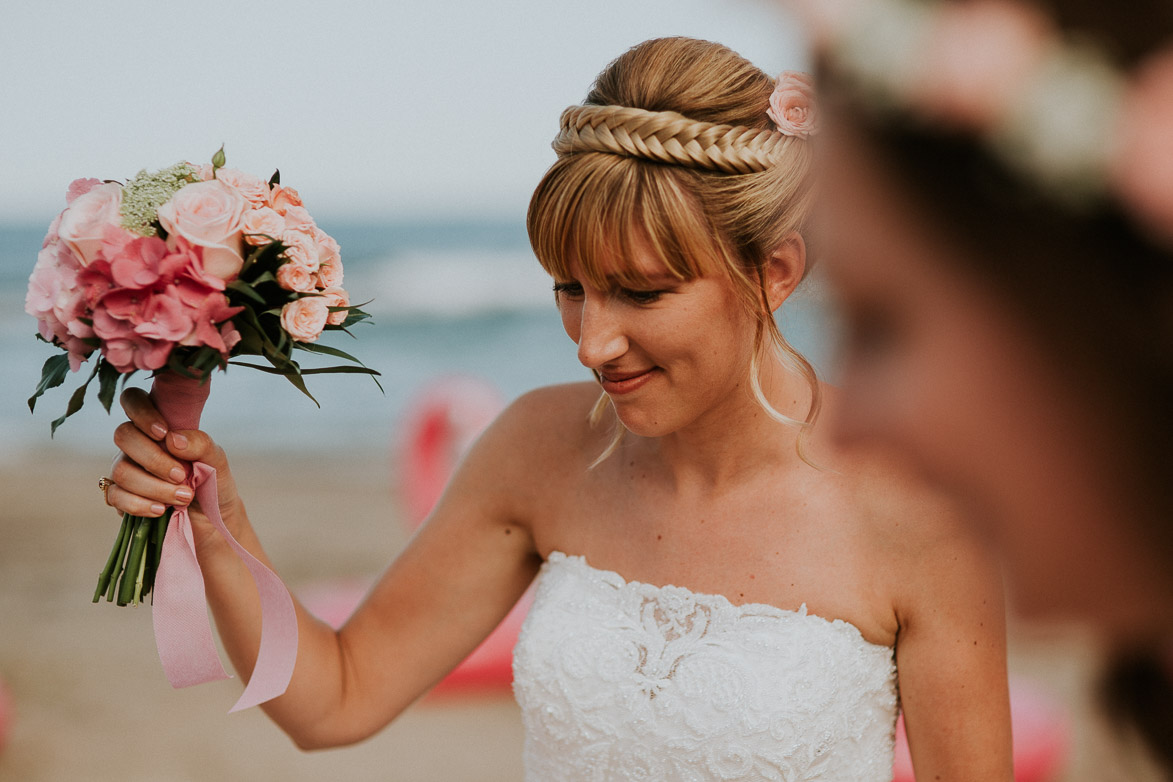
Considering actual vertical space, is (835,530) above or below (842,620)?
above

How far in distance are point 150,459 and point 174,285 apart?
397 millimetres

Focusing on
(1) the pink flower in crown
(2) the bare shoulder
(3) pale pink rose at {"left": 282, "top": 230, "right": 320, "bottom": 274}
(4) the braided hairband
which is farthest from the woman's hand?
(1) the pink flower in crown

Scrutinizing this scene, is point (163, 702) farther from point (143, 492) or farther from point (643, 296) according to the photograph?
point (643, 296)

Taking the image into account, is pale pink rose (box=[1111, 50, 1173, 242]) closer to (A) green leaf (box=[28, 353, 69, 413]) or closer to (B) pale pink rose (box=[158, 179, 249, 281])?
(B) pale pink rose (box=[158, 179, 249, 281])

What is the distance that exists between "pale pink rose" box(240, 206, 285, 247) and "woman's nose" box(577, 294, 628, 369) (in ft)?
2.24

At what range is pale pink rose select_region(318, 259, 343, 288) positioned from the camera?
2357mm

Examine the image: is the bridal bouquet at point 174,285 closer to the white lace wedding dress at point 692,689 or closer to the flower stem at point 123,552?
the flower stem at point 123,552

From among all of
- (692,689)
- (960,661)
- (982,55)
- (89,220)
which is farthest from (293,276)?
(982,55)

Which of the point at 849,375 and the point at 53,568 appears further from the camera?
the point at 53,568

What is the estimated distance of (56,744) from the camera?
6105mm

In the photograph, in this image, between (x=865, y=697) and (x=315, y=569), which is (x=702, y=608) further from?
(x=315, y=569)

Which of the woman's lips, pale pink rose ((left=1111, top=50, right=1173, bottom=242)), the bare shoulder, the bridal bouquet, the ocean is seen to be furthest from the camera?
the ocean

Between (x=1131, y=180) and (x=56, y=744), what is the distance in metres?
6.74

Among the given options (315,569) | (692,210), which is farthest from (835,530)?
(315,569)
